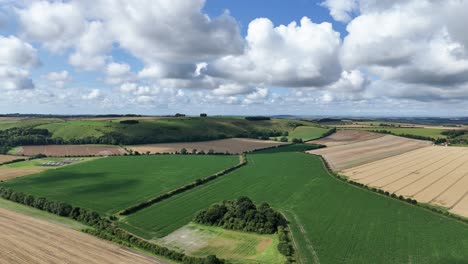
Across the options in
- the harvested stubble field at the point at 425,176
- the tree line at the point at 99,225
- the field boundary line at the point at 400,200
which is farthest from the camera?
the harvested stubble field at the point at 425,176

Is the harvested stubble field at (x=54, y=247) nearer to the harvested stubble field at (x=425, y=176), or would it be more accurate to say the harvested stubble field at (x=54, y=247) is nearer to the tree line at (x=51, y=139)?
the harvested stubble field at (x=425, y=176)

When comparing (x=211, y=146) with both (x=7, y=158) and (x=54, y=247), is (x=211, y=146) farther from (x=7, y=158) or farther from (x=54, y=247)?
(x=54, y=247)

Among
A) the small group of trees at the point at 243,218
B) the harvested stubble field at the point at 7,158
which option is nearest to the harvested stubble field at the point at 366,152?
the small group of trees at the point at 243,218

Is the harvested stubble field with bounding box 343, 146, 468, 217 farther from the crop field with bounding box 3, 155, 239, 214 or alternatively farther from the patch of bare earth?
the patch of bare earth

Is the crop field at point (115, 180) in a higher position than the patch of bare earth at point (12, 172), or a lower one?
lower

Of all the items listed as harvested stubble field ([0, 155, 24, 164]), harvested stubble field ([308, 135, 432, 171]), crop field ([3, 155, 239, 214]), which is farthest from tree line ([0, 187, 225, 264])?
harvested stubble field ([308, 135, 432, 171])

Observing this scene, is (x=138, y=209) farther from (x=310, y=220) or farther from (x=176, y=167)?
(x=176, y=167)

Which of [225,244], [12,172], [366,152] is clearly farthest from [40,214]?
[366,152]
